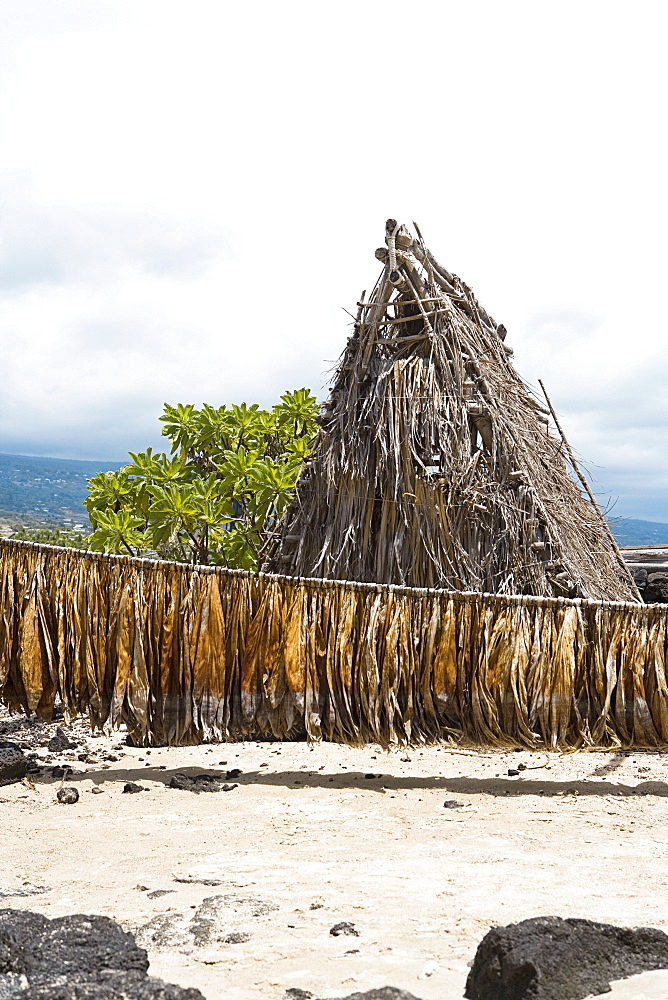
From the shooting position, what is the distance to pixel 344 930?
3137 millimetres

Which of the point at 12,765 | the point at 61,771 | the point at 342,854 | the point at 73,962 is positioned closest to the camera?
the point at 73,962

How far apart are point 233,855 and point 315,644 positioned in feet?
5.09

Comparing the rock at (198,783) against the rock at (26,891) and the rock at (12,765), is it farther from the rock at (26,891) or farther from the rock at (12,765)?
the rock at (26,891)

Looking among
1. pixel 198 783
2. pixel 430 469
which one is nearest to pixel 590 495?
pixel 430 469

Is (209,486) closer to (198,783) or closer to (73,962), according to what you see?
(198,783)

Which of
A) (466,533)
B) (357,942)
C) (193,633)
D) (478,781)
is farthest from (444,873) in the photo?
(466,533)

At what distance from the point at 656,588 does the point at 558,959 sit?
7.65 meters

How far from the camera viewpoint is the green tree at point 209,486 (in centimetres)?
1027

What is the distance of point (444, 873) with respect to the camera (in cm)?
379

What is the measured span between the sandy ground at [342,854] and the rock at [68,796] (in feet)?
0.13

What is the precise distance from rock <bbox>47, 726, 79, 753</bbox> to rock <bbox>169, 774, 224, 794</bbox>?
3.62 feet

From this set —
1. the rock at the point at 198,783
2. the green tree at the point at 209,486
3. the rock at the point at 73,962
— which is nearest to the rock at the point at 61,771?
the rock at the point at 198,783

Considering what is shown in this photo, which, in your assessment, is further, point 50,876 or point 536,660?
point 536,660

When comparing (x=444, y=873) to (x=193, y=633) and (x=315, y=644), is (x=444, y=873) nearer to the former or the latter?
(x=315, y=644)
